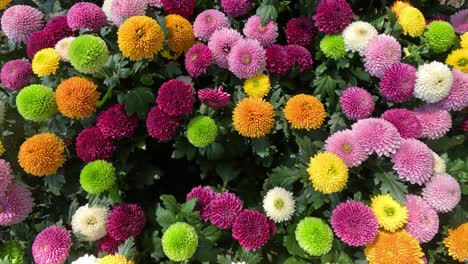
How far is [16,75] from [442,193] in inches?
77.2

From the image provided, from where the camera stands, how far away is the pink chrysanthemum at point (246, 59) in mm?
2131

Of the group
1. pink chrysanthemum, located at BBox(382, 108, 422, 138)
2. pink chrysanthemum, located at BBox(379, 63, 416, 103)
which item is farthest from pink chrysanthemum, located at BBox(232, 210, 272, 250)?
pink chrysanthemum, located at BBox(379, 63, 416, 103)

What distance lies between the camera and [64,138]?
6.79ft

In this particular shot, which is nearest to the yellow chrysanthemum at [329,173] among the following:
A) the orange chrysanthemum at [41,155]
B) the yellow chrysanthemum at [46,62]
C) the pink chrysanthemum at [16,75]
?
the orange chrysanthemum at [41,155]

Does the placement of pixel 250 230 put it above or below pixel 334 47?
below

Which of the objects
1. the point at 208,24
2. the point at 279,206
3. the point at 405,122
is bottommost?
the point at 279,206

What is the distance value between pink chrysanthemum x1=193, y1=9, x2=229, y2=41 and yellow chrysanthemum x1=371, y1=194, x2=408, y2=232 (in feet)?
3.66

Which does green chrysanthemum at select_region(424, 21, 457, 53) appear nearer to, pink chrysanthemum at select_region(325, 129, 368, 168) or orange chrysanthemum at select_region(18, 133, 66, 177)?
pink chrysanthemum at select_region(325, 129, 368, 168)

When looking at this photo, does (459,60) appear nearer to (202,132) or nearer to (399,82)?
(399,82)

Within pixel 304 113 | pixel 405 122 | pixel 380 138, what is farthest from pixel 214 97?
pixel 405 122

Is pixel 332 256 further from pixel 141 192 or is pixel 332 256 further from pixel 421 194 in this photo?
pixel 141 192

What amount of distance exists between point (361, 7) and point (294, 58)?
76 cm

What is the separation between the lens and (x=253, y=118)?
2.02 meters

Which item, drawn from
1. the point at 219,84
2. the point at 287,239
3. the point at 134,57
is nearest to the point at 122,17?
the point at 134,57
